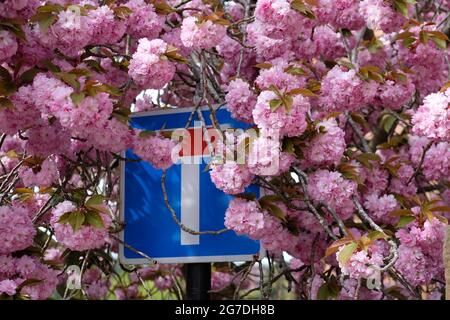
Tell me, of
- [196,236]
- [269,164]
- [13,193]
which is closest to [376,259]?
[269,164]

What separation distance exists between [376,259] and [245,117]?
0.65m

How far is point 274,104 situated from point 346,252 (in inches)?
19.7

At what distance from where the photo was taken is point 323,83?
296 centimetres

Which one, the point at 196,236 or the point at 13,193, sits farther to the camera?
the point at 13,193

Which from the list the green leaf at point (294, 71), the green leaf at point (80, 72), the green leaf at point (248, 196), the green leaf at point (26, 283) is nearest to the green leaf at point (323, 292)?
the green leaf at point (248, 196)

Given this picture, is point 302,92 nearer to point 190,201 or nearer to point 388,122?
point 190,201

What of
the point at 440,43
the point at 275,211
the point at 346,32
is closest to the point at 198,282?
the point at 275,211

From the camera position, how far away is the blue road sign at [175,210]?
2.77m

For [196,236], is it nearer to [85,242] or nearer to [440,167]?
[85,242]

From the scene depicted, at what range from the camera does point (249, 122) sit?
2.75 meters

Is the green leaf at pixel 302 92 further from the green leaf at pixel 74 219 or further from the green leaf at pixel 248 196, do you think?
the green leaf at pixel 74 219

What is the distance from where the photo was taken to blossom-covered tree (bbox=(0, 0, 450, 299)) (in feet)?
8.23

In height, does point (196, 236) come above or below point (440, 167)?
below

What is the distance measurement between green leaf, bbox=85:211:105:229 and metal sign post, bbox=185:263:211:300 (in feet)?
1.46
